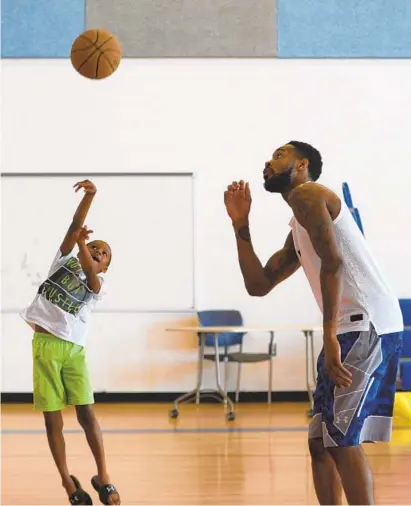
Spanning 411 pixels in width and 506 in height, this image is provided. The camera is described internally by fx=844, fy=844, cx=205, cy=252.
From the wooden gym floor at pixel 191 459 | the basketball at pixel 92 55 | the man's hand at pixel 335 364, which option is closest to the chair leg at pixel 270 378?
the wooden gym floor at pixel 191 459

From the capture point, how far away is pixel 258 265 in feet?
10.6

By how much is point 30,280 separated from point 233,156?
257cm

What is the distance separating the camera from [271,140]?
30.3 feet

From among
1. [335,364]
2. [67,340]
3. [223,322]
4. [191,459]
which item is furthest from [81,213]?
[223,322]

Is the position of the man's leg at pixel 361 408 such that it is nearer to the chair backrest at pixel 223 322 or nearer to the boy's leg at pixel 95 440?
the boy's leg at pixel 95 440

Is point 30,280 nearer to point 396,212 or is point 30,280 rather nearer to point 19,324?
point 19,324

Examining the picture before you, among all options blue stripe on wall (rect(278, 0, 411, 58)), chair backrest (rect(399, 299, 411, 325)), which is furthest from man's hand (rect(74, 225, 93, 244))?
blue stripe on wall (rect(278, 0, 411, 58))

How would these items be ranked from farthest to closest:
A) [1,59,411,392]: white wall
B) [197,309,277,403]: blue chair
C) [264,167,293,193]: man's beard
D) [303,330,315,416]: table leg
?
[1,59,411,392]: white wall → [303,330,315,416]: table leg → [197,309,277,403]: blue chair → [264,167,293,193]: man's beard

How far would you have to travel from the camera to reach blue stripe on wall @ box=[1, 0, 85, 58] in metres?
9.23

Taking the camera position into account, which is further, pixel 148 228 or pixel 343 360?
pixel 148 228

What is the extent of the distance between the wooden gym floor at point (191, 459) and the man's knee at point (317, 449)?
1248mm

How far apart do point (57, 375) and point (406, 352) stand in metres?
5.10

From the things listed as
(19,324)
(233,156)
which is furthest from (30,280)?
(233,156)

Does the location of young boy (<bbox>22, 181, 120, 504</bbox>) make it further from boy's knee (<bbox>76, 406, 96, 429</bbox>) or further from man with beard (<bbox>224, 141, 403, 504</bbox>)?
man with beard (<bbox>224, 141, 403, 504</bbox>)
